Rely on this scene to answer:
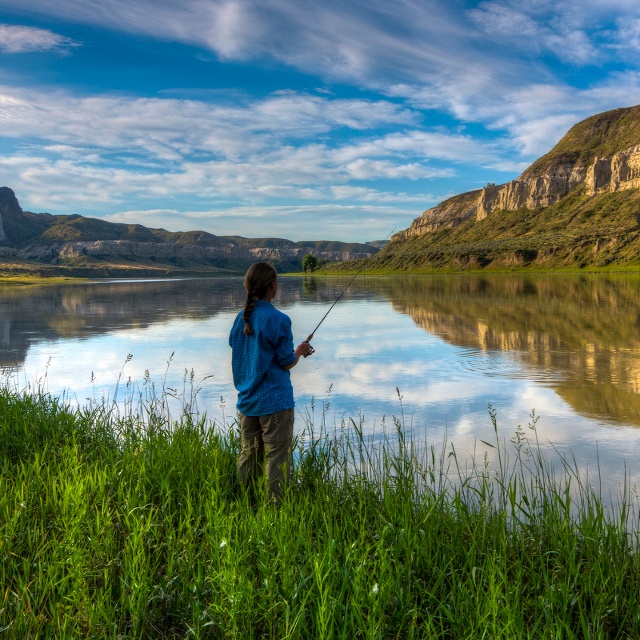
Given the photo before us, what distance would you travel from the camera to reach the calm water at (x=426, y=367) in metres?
8.81

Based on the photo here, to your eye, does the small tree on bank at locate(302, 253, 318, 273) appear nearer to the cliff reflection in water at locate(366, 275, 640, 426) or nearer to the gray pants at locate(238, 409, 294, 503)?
the cliff reflection in water at locate(366, 275, 640, 426)

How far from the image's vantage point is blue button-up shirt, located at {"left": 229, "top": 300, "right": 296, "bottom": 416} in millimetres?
5184

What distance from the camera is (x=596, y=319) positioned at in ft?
73.5

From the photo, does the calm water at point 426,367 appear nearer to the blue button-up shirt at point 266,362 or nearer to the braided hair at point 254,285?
the blue button-up shirt at point 266,362

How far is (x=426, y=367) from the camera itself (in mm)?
13773

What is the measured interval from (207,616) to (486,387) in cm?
884

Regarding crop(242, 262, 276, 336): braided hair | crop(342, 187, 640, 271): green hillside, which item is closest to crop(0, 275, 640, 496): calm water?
crop(242, 262, 276, 336): braided hair

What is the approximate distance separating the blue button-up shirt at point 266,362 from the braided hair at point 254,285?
0.05 m

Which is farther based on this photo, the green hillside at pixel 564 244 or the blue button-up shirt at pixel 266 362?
the green hillside at pixel 564 244

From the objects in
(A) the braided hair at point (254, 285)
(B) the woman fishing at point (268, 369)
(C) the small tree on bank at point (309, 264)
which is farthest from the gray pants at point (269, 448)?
(C) the small tree on bank at point (309, 264)

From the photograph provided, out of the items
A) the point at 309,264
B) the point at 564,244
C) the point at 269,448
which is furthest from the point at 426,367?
the point at 309,264

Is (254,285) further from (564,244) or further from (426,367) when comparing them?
(564,244)

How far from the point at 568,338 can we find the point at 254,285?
49.3 ft

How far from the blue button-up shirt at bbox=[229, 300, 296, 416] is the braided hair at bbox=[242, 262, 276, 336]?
1.9 inches
